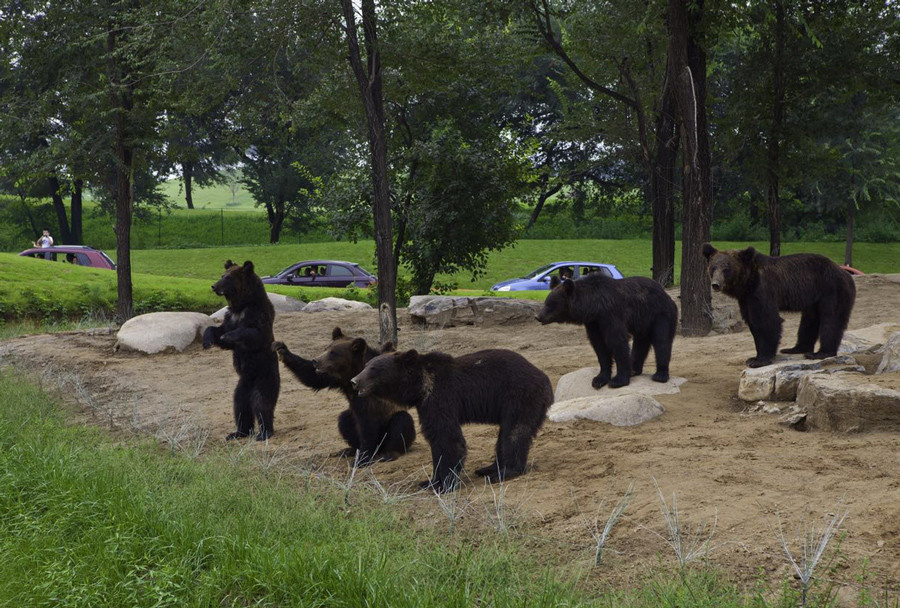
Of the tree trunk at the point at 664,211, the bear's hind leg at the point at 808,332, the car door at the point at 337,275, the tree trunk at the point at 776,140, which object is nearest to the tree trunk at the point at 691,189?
the bear's hind leg at the point at 808,332

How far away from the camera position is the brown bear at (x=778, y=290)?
29.6ft

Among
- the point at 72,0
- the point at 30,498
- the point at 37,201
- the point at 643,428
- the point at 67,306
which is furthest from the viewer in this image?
the point at 37,201

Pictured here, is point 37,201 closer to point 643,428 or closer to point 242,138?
point 242,138

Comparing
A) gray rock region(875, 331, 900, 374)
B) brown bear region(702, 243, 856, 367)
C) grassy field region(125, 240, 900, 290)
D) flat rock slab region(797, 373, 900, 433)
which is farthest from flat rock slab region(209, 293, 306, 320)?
grassy field region(125, 240, 900, 290)

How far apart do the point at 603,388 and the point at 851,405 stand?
2891mm

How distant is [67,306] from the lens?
2028 cm

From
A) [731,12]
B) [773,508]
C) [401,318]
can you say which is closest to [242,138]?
[401,318]

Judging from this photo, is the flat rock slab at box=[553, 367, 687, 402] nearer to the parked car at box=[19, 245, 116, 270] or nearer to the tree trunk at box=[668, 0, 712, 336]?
the tree trunk at box=[668, 0, 712, 336]

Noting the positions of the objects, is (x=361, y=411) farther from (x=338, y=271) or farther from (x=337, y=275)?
(x=338, y=271)

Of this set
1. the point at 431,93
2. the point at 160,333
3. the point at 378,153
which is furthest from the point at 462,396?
the point at 431,93

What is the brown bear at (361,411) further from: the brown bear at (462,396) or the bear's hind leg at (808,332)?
the bear's hind leg at (808,332)

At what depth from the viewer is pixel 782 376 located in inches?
321

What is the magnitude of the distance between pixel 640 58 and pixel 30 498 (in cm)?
1756

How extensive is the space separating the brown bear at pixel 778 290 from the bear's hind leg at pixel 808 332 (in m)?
0.05
